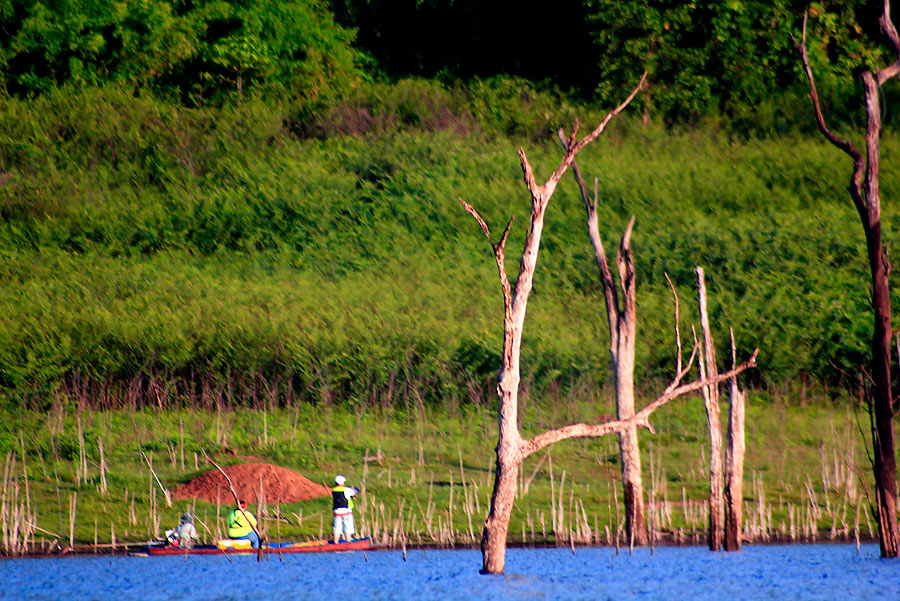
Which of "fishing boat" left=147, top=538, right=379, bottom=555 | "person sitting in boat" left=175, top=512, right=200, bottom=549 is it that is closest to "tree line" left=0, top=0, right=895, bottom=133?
"fishing boat" left=147, top=538, right=379, bottom=555

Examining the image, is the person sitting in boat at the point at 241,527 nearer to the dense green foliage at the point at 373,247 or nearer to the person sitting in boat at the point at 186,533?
the person sitting in boat at the point at 186,533

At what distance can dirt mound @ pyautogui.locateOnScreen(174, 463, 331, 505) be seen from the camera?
18.8 meters

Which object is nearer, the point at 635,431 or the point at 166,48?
the point at 635,431

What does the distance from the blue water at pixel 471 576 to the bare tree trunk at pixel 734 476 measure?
256mm

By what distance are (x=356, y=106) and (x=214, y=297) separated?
17.0 meters

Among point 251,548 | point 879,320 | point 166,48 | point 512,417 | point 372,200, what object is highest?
point 166,48

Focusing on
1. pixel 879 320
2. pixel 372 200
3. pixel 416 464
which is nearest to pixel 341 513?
pixel 416 464

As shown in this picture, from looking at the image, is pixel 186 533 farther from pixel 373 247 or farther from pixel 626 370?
pixel 373 247

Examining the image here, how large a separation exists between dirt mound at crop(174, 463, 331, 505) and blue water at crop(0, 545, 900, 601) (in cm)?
255

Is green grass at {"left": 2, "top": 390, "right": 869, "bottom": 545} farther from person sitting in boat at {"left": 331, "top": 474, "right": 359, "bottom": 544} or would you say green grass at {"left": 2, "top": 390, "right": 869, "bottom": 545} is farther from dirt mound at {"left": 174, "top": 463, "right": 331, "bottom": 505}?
person sitting in boat at {"left": 331, "top": 474, "right": 359, "bottom": 544}

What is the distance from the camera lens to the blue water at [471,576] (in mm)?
13555

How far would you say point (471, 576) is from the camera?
14.6 metres

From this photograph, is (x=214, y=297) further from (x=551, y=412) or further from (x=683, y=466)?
(x=683, y=466)

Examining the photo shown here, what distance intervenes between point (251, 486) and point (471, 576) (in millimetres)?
5261
